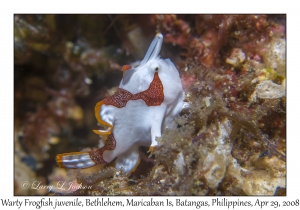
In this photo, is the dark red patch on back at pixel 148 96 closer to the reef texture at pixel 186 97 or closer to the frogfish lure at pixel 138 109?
the frogfish lure at pixel 138 109

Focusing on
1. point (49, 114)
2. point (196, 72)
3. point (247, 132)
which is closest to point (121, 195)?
point (247, 132)

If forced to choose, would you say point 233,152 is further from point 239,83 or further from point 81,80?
point 81,80

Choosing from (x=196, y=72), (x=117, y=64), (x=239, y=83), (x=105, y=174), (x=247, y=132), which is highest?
(x=117, y=64)

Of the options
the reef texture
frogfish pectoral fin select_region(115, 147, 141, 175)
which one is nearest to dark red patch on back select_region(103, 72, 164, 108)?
the reef texture

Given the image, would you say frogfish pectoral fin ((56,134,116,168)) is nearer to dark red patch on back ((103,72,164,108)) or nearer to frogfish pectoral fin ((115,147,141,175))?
frogfish pectoral fin ((115,147,141,175))

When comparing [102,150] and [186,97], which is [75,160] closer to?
[102,150]

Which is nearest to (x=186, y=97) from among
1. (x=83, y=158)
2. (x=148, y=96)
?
(x=148, y=96)
